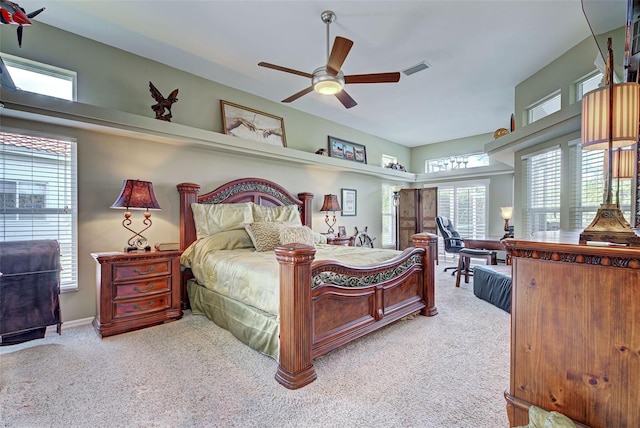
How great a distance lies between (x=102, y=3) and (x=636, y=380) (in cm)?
426

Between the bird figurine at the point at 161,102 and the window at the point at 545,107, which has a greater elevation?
the window at the point at 545,107

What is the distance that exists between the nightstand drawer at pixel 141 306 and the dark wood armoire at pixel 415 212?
18.3 feet

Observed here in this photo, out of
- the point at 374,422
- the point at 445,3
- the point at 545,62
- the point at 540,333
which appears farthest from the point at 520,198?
the point at 374,422

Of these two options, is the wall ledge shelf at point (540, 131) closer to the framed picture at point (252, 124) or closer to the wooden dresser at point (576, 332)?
the wooden dresser at point (576, 332)

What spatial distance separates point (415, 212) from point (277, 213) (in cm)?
417

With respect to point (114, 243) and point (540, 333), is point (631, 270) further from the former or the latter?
point (114, 243)

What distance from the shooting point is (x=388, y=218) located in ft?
23.5

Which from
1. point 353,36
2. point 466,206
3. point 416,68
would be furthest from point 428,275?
point 466,206

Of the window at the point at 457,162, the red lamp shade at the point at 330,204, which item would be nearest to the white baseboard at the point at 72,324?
the red lamp shade at the point at 330,204

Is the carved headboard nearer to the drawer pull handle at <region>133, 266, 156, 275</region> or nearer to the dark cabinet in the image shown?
the drawer pull handle at <region>133, 266, 156, 275</region>

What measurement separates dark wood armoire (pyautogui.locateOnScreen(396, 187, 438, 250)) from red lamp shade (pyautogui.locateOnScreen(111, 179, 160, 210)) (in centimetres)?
572

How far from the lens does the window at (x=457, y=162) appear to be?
6.90m

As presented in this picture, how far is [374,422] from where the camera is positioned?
62.5 inches

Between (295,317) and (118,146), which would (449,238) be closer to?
(295,317)
